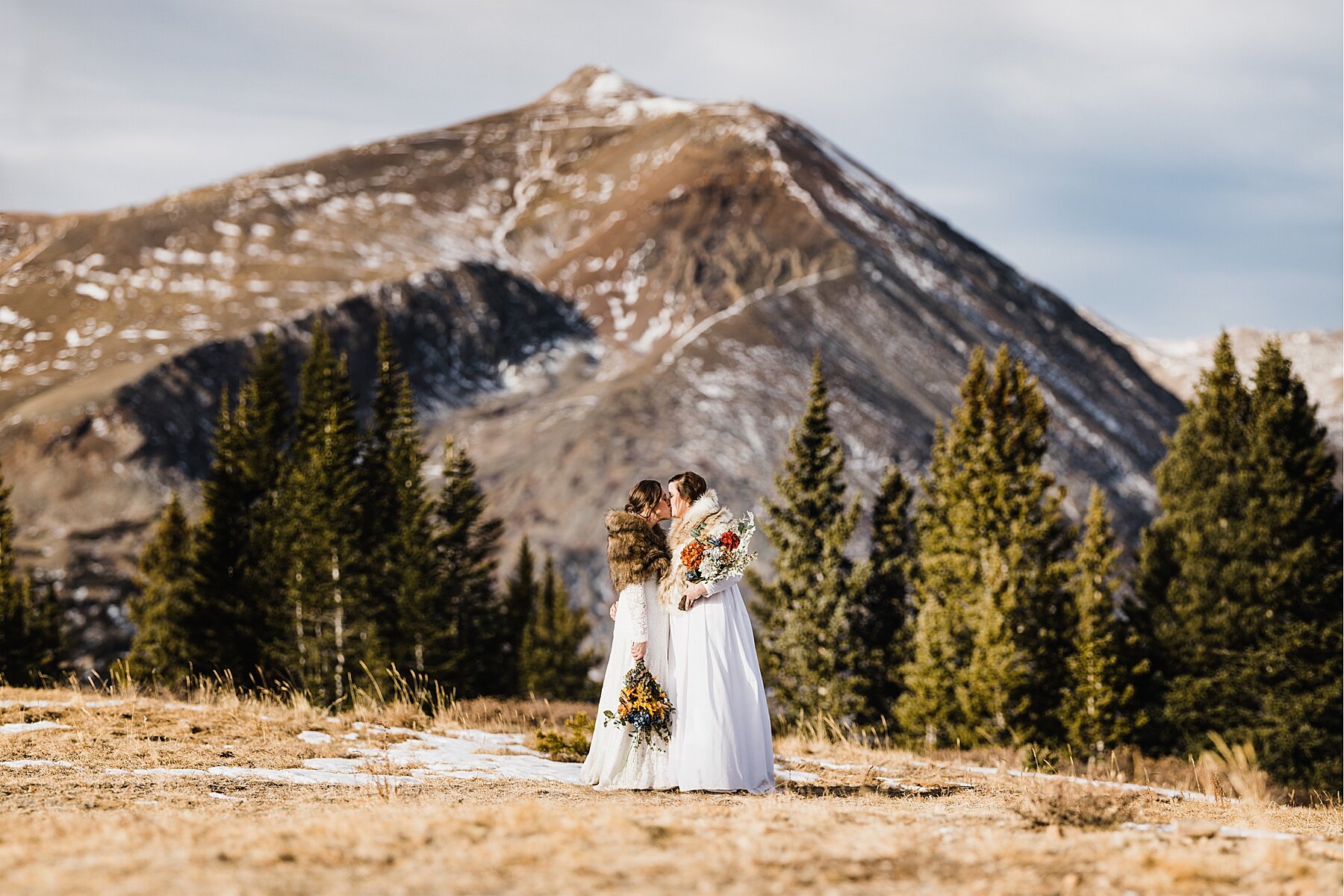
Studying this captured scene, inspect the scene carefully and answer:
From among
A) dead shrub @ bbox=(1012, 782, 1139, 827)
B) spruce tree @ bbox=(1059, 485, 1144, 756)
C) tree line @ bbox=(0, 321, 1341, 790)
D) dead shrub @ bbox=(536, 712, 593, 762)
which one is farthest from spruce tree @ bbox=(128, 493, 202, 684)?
dead shrub @ bbox=(1012, 782, 1139, 827)

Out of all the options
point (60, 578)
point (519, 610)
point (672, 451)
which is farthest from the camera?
point (672, 451)

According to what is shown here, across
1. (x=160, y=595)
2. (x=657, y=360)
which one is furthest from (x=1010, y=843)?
(x=657, y=360)

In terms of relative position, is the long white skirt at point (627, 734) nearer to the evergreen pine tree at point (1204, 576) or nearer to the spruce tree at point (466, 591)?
the evergreen pine tree at point (1204, 576)

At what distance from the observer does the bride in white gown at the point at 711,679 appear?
10.0 m

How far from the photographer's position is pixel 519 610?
71.9 meters

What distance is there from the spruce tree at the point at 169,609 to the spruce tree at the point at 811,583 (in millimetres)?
22949

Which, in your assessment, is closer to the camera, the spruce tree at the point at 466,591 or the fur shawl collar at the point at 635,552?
the fur shawl collar at the point at 635,552

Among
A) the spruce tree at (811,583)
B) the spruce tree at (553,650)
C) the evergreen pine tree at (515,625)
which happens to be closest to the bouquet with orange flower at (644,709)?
the spruce tree at (811,583)

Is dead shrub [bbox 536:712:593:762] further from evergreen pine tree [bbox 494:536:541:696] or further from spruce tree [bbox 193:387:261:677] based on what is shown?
evergreen pine tree [bbox 494:536:541:696]

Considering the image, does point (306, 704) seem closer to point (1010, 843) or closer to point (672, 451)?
point (1010, 843)

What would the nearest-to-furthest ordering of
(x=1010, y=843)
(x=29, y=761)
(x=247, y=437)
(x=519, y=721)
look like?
(x=1010, y=843) → (x=29, y=761) → (x=519, y=721) → (x=247, y=437)

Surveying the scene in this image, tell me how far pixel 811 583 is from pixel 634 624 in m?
36.8

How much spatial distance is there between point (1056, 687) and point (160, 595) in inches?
1773

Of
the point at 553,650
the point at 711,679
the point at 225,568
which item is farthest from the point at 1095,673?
the point at 553,650
